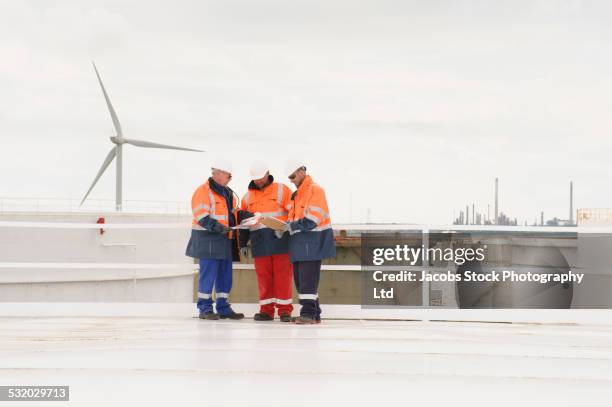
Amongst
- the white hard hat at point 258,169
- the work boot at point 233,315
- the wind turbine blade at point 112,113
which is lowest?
the work boot at point 233,315

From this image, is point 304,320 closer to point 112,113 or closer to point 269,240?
point 269,240

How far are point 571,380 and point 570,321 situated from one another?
436 cm

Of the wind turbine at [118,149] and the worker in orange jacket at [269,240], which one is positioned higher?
the wind turbine at [118,149]

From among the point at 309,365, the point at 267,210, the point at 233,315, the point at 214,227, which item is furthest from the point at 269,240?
the point at 309,365

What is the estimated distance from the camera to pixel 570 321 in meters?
7.92

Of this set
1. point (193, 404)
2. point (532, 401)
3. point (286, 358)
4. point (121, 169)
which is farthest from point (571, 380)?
point (121, 169)

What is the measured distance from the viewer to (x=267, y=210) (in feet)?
24.1

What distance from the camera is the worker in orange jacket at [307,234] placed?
A: 688 cm

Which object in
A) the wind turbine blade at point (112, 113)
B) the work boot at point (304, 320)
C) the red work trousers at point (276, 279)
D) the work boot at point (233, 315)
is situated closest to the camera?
the work boot at point (304, 320)

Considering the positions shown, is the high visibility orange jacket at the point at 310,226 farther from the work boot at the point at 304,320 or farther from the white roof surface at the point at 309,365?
the white roof surface at the point at 309,365

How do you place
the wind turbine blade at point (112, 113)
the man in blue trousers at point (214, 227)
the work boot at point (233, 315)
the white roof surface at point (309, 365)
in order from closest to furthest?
the white roof surface at point (309, 365)
the man in blue trousers at point (214, 227)
the work boot at point (233, 315)
the wind turbine blade at point (112, 113)

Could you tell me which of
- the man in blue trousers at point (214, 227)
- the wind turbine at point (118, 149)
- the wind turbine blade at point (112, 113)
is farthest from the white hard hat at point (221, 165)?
the wind turbine at point (118, 149)

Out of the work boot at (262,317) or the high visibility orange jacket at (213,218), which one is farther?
the work boot at (262,317)

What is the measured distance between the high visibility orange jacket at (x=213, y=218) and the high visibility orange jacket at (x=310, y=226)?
76cm
